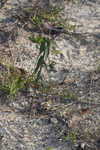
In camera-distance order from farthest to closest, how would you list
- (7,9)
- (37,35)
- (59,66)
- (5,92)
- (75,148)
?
(7,9)
(37,35)
(59,66)
(5,92)
(75,148)

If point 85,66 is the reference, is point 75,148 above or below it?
below

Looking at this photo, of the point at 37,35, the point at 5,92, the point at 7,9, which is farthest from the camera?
the point at 7,9

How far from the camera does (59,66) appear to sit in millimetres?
2678

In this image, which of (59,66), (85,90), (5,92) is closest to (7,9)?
(59,66)

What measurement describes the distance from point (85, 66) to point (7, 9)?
1.23 m

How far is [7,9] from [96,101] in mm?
1611

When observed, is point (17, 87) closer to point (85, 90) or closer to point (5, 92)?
point (5, 92)

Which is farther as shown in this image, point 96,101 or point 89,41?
point 89,41

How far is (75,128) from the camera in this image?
2166 millimetres

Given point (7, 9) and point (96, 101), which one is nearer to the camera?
point (96, 101)

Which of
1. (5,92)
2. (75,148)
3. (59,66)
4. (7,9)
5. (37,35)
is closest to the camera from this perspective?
(75,148)

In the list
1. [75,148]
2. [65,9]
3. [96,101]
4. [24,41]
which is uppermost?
[65,9]

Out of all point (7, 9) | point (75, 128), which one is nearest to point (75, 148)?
point (75, 128)

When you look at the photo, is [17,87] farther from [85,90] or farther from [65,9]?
[65,9]
